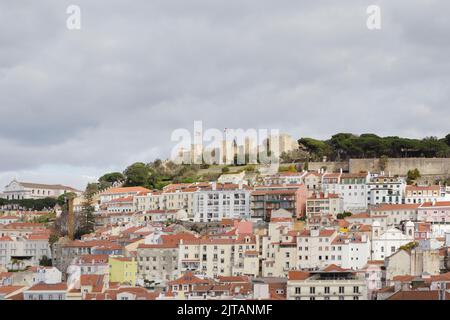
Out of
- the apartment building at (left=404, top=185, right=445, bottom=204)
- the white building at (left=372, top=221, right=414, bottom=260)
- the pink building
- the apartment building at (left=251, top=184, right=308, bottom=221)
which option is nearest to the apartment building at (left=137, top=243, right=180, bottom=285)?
the white building at (left=372, top=221, right=414, bottom=260)

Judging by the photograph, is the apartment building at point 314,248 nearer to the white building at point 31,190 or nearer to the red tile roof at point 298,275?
the red tile roof at point 298,275

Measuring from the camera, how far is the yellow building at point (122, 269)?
37.6 m

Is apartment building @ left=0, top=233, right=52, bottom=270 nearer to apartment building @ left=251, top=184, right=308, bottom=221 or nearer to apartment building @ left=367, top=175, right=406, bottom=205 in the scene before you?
apartment building @ left=251, top=184, right=308, bottom=221

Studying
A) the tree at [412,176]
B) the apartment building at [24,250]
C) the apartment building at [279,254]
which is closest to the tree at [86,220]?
the apartment building at [24,250]

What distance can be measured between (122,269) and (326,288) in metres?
10.3

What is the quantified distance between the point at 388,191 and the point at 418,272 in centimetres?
1484

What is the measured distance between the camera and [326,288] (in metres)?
30.0

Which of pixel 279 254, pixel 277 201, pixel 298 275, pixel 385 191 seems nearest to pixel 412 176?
pixel 385 191

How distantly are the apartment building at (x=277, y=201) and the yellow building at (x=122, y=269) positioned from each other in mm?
9960

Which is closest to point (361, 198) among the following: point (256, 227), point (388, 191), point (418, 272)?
point (388, 191)

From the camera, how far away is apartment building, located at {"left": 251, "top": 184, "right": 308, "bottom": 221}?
47.6m

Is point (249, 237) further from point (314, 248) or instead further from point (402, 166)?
point (402, 166)

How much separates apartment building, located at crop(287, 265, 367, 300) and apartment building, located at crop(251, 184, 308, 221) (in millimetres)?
16257
